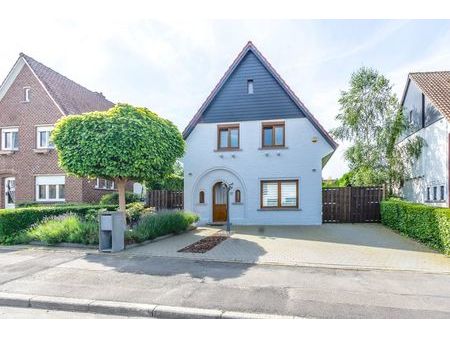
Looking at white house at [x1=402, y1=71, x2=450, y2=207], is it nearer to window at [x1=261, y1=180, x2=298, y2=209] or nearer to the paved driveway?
the paved driveway

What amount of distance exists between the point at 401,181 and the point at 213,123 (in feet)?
37.0

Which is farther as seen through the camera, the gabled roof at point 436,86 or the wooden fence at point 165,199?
the wooden fence at point 165,199

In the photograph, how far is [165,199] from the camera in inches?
718

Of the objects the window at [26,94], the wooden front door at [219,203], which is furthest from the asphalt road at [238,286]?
the window at [26,94]

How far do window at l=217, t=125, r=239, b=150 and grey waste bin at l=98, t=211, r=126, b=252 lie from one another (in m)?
8.04

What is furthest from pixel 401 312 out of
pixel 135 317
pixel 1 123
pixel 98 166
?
pixel 1 123

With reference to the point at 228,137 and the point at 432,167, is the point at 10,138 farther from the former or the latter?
→ the point at 432,167

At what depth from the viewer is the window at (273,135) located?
52.5ft

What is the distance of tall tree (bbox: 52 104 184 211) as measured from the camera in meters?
10.6

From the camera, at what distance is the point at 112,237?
30.7ft

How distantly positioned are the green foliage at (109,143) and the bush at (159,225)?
166 centimetres

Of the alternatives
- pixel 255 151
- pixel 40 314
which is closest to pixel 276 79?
pixel 255 151

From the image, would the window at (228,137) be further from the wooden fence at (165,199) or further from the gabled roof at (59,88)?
the gabled roof at (59,88)

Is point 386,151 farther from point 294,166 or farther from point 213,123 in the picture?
point 213,123
